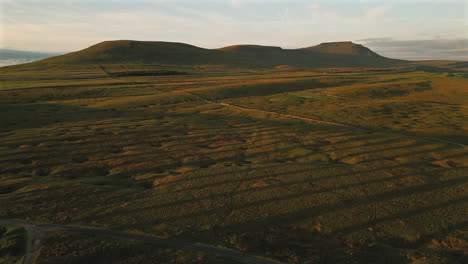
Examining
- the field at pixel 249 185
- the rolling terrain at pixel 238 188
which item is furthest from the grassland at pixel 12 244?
the field at pixel 249 185

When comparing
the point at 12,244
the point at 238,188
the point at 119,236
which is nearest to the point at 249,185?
the point at 238,188

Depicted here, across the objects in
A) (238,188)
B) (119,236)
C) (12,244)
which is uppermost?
(12,244)

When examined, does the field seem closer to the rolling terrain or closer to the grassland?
the rolling terrain

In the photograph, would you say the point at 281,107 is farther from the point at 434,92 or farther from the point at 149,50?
the point at 149,50

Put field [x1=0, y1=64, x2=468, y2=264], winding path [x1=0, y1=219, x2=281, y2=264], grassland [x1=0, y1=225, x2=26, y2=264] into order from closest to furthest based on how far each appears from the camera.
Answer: grassland [x1=0, y1=225, x2=26, y2=264], winding path [x1=0, y1=219, x2=281, y2=264], field [x1=0, y1=64, x2=468, y2=264]

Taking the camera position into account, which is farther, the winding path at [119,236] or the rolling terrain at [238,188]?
the rolling terrain at [238,188]

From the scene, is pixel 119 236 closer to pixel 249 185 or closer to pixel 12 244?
pixel 12 244

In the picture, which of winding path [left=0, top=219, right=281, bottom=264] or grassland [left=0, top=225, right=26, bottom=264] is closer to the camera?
grassland [left=0, top=225, right=26, bottom=264]

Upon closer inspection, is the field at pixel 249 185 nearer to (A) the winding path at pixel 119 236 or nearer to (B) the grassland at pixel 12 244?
(A) the winding path at pixel 119 236

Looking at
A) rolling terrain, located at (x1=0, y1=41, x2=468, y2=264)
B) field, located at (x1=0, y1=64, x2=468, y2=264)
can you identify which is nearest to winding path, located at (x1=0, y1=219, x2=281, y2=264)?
rolling terrain, located at (x1=0, y1=41, x2=468, y2=264)
